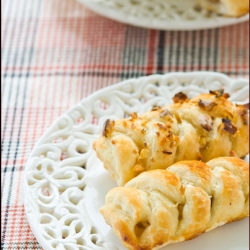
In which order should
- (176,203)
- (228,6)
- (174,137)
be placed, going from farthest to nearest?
(228,6) < (174,137) < (176,203)

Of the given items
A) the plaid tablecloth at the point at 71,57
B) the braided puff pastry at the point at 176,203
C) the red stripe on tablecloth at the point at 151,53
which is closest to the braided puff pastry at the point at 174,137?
the braided puff pastry at the point at 176,203

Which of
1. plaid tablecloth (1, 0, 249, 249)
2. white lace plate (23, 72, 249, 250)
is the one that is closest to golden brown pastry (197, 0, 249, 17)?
plaid tablecloth (1, 0, 249, 249)

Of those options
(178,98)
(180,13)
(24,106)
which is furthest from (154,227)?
(180,13)

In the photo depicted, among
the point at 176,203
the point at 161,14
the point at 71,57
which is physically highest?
the point at 161,14

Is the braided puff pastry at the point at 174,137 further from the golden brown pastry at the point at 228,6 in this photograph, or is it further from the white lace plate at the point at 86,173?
the golden brown pastry at the point at 228,6

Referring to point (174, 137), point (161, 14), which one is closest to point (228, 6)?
point (161, 14)

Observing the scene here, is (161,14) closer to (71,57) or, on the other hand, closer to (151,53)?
(151,53)

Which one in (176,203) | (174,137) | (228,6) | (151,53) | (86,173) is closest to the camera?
(176,203)

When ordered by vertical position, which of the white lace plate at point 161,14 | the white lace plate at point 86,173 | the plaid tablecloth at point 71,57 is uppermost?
the white lace plate at point 161,14
